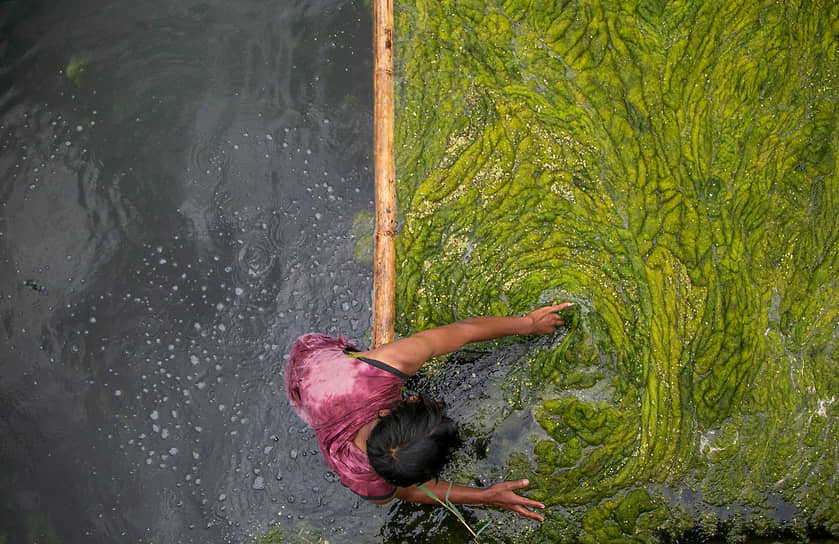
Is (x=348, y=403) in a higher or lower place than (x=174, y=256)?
lower

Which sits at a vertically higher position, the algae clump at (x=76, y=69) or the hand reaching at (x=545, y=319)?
the algae clump at (x=76, y=69)

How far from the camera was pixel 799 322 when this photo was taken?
2182mm

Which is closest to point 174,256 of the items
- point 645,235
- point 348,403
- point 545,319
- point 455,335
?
point 348,403

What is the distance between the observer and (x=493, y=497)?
2016 millimetres

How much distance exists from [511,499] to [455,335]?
2.52 ft

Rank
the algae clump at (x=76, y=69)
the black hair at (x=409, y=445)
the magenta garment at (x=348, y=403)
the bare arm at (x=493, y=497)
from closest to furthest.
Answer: the black hair at (x=409, y=445)
the magenta garment at (x=348, y=403)
the bare arm at (x=493, y=497)
the algae clump at (x=76, y=69)

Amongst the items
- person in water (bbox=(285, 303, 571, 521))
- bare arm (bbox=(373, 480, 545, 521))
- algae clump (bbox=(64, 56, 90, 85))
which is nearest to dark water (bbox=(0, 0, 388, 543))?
algae clump (bbox=(64, 56, 90, 85))

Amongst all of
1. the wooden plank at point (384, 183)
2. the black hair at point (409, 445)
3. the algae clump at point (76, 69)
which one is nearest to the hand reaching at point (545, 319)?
the wooden plank at point (384, 183)

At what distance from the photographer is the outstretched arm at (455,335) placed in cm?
161

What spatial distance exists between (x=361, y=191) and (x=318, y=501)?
1.37 meters

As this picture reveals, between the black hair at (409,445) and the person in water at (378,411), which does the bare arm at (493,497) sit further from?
the black hair at (409,445)

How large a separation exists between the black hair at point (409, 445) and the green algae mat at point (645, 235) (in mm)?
711

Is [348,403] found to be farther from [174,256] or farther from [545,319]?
[174,256]

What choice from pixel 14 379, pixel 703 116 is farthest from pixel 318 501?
pixel 703 116
